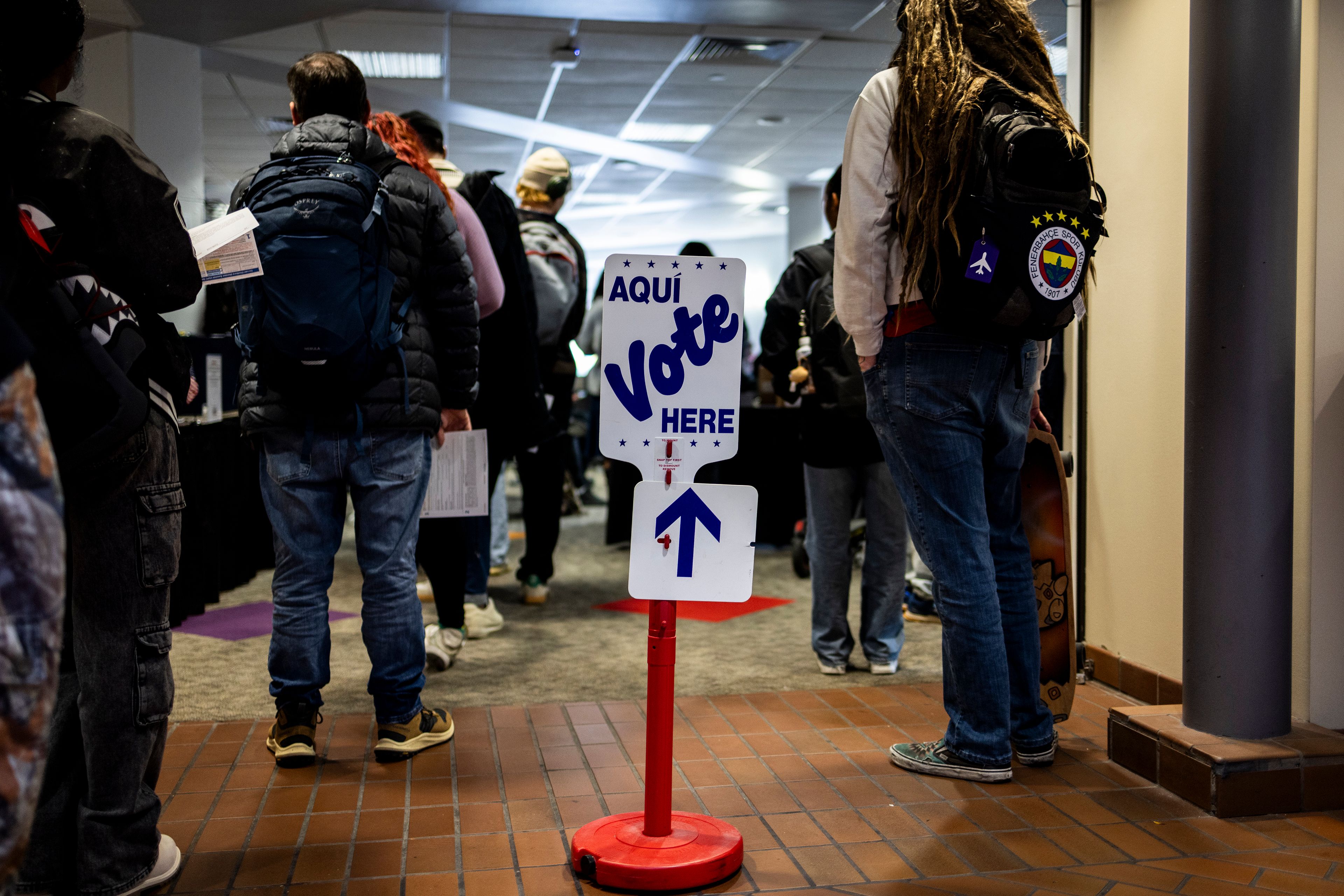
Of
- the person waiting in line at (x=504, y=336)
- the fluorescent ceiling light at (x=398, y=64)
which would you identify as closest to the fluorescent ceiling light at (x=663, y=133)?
the fluorescent ceiling light at (x=398, y=64)

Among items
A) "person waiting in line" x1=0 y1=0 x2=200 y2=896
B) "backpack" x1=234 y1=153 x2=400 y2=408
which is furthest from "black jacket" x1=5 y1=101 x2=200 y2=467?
"backpack" x1=234 y1=153 x2=400 y2=408

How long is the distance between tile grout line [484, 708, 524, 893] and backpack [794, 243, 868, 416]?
4.19ft

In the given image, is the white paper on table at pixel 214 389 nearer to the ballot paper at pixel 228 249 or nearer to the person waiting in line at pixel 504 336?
the person waiting in line at pixel 504 336

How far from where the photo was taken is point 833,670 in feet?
11.0

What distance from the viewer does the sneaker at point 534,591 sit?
14.9 ft

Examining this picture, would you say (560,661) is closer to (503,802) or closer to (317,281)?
(503,802)

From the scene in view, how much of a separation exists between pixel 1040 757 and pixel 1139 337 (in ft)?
3.95

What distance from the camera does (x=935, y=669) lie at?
3.42 metres

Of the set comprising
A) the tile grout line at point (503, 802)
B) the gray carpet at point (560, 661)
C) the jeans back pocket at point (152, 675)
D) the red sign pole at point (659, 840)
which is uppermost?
the jeans back pocket at point (152, 675)

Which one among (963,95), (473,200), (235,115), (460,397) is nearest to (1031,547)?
(963,95)

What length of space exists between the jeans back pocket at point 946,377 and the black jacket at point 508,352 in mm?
1718

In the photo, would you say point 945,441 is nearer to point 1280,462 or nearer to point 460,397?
point 1280,462

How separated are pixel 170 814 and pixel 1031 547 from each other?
204 cm

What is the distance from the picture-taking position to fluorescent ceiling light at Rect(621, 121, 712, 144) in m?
10.8
